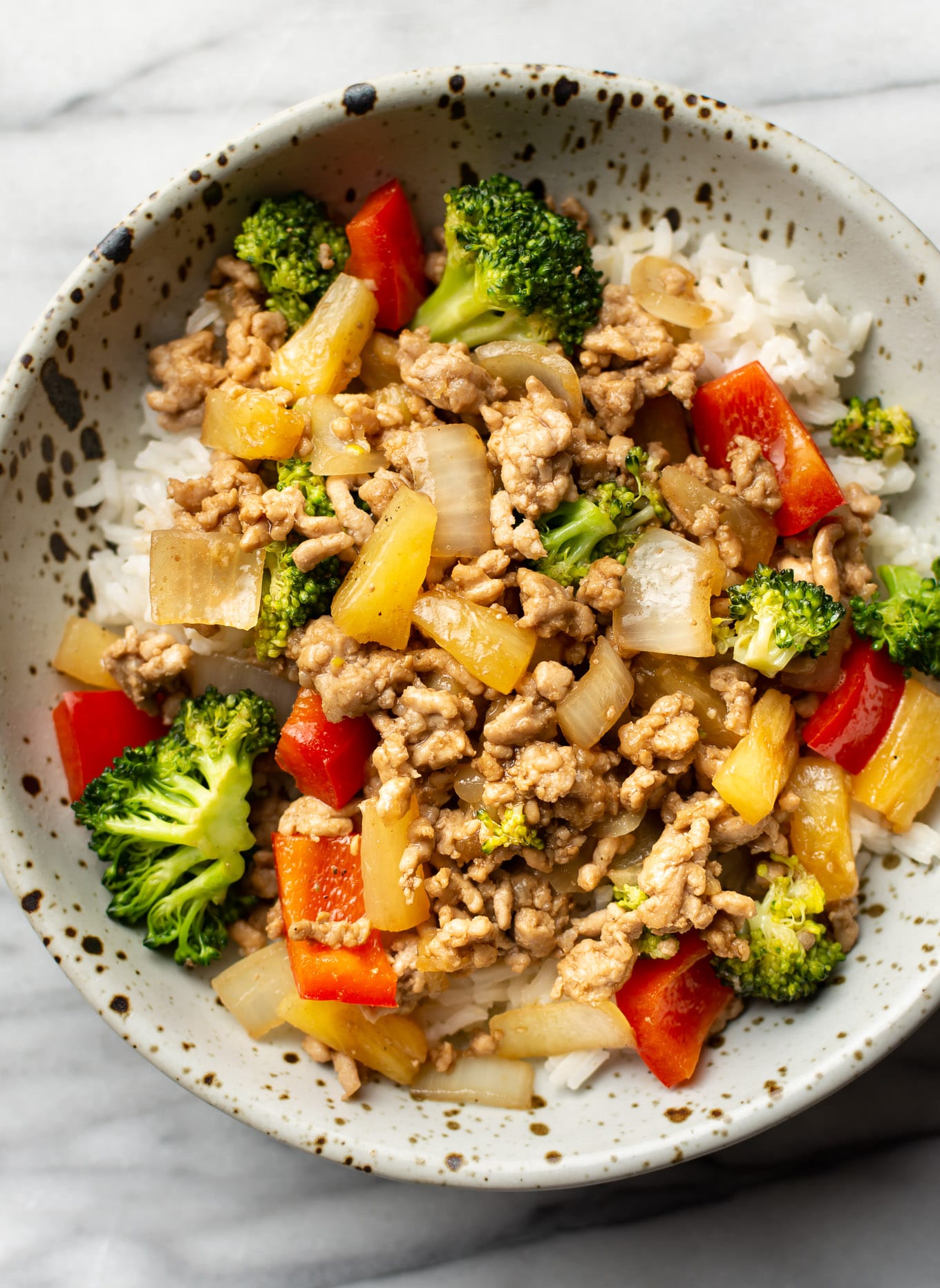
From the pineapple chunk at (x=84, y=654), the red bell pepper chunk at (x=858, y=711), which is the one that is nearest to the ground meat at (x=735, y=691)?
the red bell pepper chunk at (x=858, y=711)

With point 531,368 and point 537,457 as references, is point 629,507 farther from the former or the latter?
point 531,368

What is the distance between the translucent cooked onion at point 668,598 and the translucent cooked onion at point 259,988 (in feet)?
4.12

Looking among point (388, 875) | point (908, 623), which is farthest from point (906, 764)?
point (388, 875)

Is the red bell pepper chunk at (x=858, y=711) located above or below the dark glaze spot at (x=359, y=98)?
below

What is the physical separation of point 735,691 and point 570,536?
0.57 meters


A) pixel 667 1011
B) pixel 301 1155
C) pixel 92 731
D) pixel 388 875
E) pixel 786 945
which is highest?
pixel 92 731

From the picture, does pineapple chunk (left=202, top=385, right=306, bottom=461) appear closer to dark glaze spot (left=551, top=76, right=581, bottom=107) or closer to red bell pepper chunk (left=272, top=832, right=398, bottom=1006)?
red bell pepper chunk (left=272, top=832, right=398, bottom=1006)

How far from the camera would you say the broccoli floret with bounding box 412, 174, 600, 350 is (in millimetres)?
2688

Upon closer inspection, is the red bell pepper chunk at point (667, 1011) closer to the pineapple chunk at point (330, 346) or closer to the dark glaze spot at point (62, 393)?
the pineapple chunk at point (330, 346)

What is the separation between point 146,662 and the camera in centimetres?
279

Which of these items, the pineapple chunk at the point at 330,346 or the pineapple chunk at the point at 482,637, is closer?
the pineapple chunk at the point at 482,637

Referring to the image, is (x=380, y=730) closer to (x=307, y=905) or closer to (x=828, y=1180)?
(x=307, y=905)

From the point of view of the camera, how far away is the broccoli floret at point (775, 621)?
2.49 meters

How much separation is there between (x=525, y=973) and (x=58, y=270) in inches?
107
